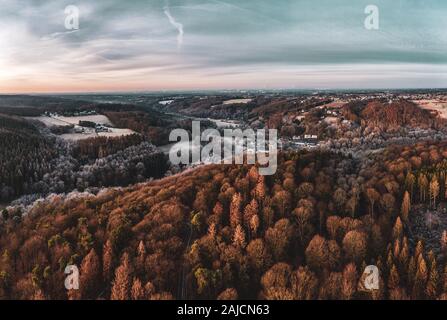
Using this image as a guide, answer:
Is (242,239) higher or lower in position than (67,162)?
lower

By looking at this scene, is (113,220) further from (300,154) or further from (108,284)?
(300,154)

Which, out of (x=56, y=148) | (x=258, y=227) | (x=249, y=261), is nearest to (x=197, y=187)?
(x=258, y=227)

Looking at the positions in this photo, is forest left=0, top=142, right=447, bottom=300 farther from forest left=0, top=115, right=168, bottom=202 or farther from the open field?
the open field

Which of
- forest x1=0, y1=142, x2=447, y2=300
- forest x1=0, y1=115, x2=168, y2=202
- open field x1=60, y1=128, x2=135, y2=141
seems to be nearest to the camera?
forest x1=0, y1=142, x2=447, y2=300
